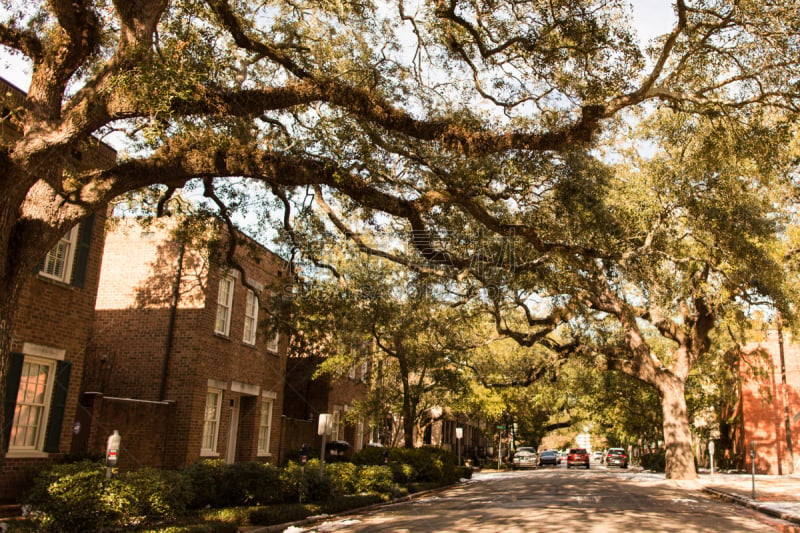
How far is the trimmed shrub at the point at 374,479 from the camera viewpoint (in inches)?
717

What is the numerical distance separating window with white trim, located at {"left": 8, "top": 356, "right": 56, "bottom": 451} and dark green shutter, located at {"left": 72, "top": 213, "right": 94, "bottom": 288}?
192 cm

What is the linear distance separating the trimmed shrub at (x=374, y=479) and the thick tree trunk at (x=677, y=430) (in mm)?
13361

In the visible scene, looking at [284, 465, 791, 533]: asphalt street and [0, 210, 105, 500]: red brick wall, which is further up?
[0, 210, 105, 500]: red brick wall

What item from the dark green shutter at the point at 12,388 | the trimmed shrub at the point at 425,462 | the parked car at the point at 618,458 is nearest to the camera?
the dark green shutter at the point at 12,388

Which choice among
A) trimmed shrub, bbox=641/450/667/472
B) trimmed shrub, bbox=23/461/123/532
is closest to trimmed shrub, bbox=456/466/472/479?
trimmed shrub, bbox=641/450/667/472

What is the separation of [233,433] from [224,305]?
14.3 feet

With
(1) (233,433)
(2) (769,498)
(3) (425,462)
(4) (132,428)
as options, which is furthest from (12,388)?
(2) (769,498)

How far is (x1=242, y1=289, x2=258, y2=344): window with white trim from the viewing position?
21967mm

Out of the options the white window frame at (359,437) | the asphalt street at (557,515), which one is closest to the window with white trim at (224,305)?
the asphalt street at (557,515)

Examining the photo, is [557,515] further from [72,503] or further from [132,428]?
[132,428]

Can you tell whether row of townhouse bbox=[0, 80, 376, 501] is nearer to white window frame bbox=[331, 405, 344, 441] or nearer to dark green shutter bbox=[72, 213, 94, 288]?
dark green shutter bbox=[72, 213, 94, 288]

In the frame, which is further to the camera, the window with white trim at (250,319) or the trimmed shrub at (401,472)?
the window with white trim at (250,319)

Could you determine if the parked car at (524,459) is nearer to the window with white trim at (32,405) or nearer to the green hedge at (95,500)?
the window with white trim at (32,405)

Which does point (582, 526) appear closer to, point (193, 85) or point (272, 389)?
point (193, 85)
